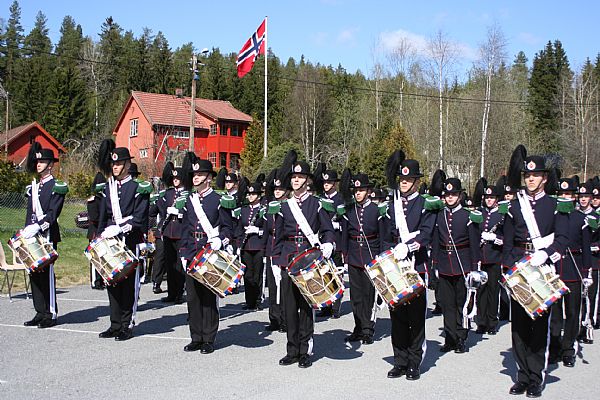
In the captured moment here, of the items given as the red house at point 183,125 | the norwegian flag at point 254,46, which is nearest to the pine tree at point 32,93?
the red house at point 183,125

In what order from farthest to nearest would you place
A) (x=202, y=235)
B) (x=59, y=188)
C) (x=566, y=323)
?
(x=59, y=188)
(x=202, y=235)
(x=566, y=323)

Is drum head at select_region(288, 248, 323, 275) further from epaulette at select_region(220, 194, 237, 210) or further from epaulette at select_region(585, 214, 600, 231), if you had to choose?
epaulette at select_region(585, 214, 600, 231)

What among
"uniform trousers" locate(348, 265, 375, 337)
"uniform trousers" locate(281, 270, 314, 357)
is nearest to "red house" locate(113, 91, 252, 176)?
"uniform trousers" locate(348, 265, 375, 337)

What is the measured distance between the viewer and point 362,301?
8.78 meters

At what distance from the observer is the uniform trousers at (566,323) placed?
25.5 feet

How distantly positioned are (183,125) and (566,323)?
46.3 meters

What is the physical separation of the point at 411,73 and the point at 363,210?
160ft

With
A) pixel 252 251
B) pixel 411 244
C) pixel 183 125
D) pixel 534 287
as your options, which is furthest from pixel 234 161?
pixel 534 287

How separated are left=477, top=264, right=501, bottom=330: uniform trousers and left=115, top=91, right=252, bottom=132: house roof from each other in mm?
42173

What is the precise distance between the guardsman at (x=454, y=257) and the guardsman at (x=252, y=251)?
3.33 meters

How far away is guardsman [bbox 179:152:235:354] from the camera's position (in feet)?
26.0

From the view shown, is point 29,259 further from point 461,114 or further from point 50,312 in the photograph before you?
point 461,114

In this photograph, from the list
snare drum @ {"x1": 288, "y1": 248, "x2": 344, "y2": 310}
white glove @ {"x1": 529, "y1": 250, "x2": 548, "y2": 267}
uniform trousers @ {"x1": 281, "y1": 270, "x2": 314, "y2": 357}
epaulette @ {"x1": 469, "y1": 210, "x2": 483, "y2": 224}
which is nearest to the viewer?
white glove @ {"x1": 529, "y1": 250, "x2": 548, "y2": 267}

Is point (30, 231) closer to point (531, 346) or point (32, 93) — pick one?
point (531, 346)
